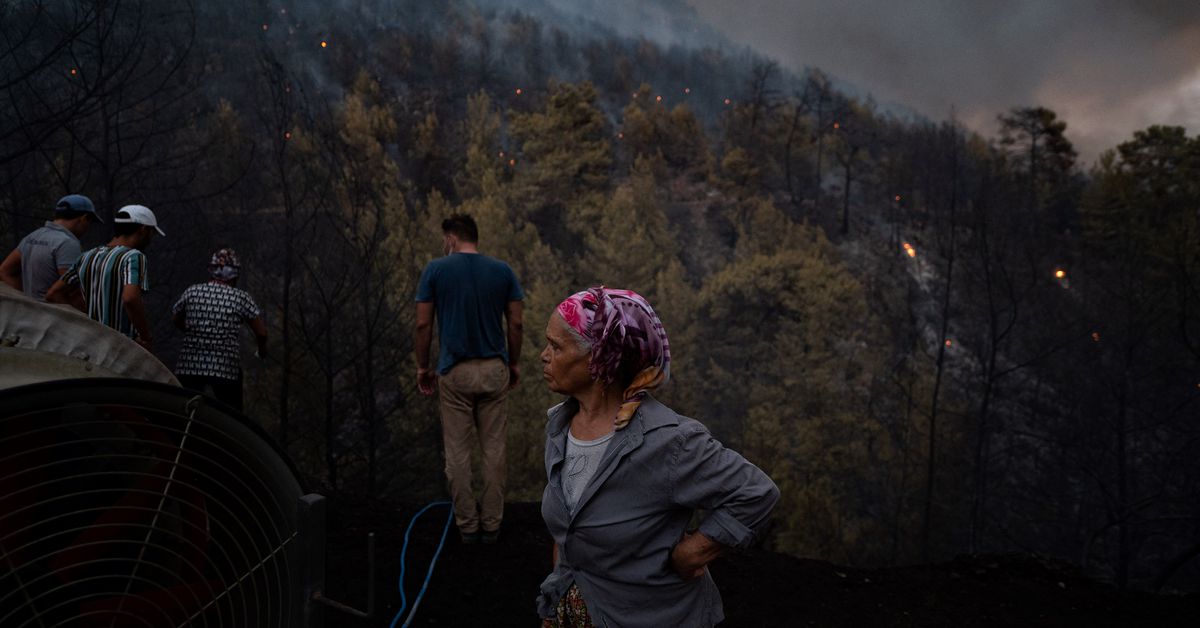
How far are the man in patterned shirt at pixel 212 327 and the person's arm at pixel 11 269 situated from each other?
36.3 inches

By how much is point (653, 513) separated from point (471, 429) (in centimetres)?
262

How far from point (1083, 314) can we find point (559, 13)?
160 metres

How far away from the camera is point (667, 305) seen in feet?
116

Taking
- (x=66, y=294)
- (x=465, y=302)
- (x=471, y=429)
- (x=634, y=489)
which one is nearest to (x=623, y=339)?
(x=634, y=489)

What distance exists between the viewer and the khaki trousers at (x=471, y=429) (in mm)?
3916

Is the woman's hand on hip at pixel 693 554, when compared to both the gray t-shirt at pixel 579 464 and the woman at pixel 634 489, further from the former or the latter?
the gray t-shirt at pixel 579 464

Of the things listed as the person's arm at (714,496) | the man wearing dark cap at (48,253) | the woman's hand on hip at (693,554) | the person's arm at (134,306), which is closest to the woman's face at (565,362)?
the person's arm at (714,496)

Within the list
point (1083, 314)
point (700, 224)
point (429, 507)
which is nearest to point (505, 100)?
point (700, 224)

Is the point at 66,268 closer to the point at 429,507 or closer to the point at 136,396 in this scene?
the point at 429,507

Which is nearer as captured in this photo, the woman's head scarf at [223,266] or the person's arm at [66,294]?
the person's arm at [66,294]

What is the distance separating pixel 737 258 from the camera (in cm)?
4631

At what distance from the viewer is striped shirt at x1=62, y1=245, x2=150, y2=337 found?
3.35 m

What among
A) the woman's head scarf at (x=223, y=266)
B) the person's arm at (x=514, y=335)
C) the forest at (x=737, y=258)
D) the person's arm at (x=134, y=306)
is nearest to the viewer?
the person's arm at (x=134, y=306)

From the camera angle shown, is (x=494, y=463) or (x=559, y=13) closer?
(x=494, y=463)
